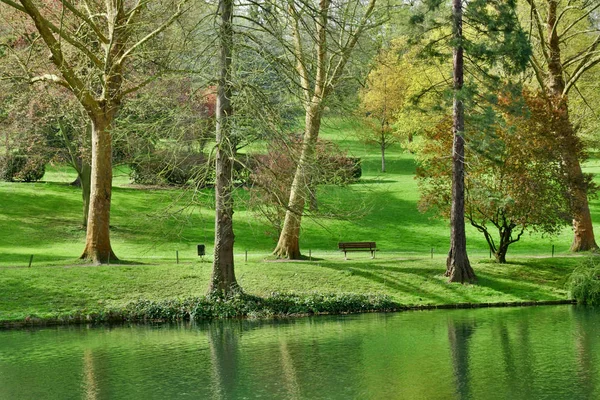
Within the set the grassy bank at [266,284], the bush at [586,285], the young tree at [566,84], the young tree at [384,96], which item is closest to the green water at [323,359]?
the bush at [586,285]

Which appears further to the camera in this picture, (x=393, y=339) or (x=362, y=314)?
(x=362, y=314)

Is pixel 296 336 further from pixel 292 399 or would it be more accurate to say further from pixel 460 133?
pixel 460 133

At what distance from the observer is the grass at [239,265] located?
2670 cm

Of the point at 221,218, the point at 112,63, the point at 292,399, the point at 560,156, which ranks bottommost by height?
the point at 292,399

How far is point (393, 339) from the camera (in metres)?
21.8

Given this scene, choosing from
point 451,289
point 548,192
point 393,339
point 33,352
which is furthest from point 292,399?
point 548,192

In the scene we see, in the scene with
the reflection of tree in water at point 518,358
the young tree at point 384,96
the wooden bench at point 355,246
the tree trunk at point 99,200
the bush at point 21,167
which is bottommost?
the reflection of tree in water at point 518,358

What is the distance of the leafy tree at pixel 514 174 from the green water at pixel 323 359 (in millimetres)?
5869

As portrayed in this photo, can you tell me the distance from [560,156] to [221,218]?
14149 mm

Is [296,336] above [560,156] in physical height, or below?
below

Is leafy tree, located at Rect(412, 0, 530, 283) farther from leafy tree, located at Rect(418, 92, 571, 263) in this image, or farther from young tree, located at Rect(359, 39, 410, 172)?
young tree, located at Rect(359, 39, 410, 172)

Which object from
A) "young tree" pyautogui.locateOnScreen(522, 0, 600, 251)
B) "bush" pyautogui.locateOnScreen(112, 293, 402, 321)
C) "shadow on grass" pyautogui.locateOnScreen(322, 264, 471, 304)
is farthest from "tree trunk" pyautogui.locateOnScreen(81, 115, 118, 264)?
"young tree" pyautogui.locateOnScreen(522, 0, 600, 251)

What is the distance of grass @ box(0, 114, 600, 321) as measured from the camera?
2670 centimetres

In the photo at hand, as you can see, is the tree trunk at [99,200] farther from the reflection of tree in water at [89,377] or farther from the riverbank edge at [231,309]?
the reflection of tree in water at [89,377]
